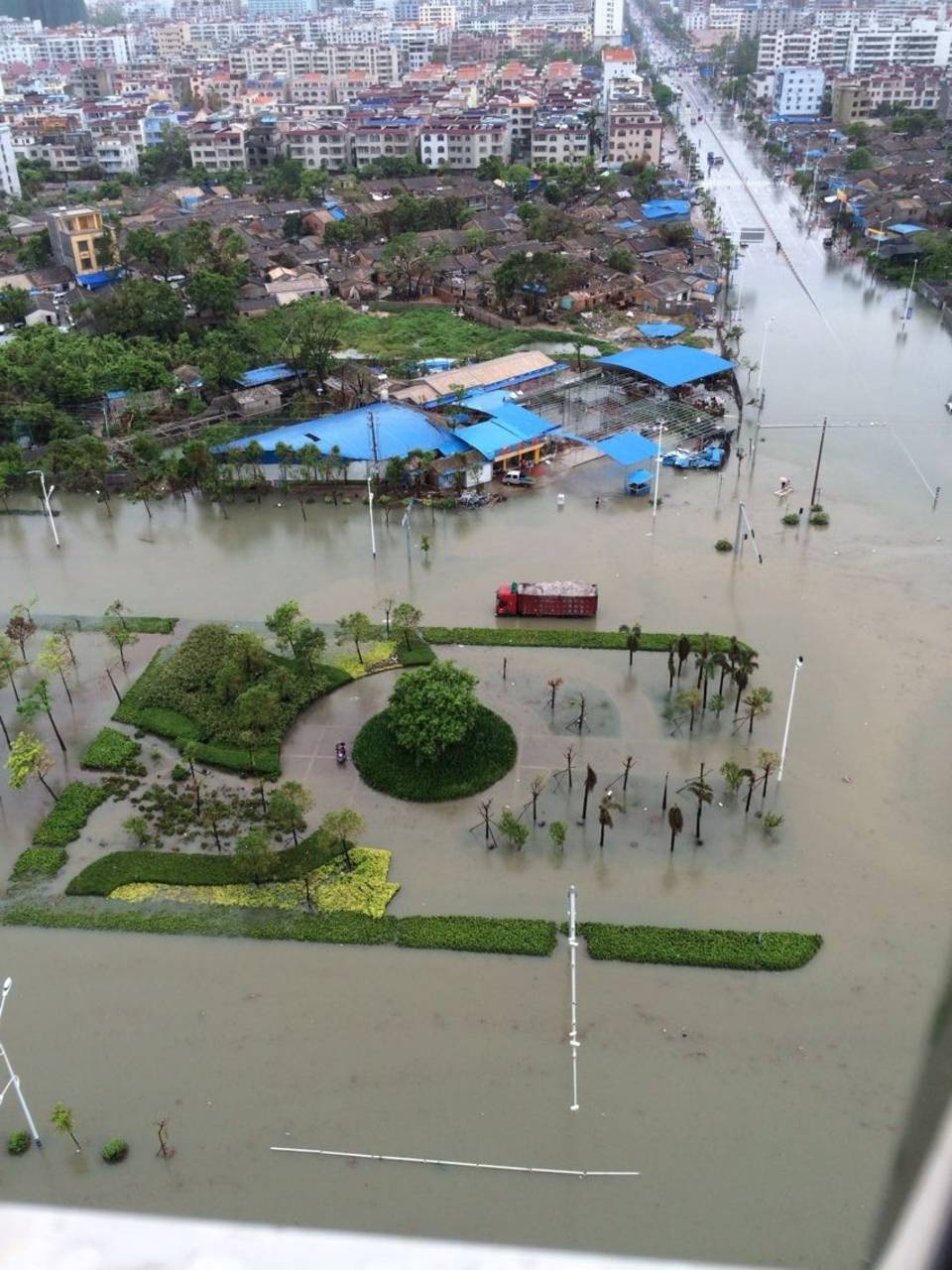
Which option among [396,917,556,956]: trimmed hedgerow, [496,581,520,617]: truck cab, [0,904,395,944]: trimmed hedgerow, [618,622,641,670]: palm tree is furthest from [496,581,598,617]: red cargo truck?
[0,904,395,944]: trimmed hedgerow

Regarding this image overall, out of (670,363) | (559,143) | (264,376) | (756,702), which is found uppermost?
(559,143)

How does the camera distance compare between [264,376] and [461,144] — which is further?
[461,144]

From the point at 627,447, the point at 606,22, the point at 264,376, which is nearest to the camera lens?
the point at 627,447

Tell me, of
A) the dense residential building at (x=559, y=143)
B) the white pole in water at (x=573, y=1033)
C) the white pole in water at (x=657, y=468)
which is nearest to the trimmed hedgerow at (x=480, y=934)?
the white pole in water at (x=573, y=1033)

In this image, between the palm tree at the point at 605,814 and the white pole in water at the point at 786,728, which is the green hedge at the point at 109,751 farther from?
the white pole in water at the point at 786,728

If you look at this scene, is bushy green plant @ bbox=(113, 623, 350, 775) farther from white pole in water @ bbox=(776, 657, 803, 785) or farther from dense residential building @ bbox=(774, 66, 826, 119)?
dense residential building @ bbox=(774, 66, 826, 119)

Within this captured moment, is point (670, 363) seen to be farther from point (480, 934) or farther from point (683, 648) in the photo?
point (480, 934)

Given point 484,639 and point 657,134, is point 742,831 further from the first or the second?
point 657,134

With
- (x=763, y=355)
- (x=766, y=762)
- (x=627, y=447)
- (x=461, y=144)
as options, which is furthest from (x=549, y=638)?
(x=461, y=144)
